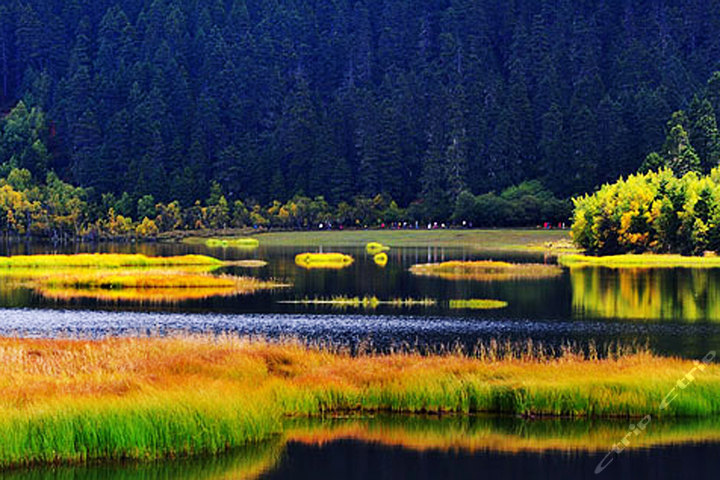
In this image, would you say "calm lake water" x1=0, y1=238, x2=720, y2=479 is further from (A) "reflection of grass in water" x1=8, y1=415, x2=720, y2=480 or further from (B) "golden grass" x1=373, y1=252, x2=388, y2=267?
(B) "golden grass" x1=373, y1=252, x2=388, y2=267

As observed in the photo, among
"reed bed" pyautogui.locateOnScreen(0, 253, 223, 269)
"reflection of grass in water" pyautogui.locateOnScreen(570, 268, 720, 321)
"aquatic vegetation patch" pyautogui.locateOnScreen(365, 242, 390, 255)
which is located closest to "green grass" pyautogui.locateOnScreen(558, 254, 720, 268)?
"reflection of grass in water" pyautogui.locateOnScreen(570, 268, 720, 321)

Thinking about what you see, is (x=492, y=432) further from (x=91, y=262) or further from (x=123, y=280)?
(x=91, y=262)

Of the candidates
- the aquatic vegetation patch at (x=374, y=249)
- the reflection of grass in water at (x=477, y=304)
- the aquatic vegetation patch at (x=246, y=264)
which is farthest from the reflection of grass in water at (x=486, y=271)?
the aquatic vegetation patch at (x=374, y=249)

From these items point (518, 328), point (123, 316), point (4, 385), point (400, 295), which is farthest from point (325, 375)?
point (400, 295)

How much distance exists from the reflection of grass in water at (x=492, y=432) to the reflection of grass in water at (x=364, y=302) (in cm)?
4152

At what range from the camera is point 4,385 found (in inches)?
1489

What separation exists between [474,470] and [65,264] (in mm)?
91387

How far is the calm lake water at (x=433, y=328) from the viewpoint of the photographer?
36156 millimetres

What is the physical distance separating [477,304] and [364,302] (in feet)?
27.9

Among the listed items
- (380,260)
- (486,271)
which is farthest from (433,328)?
(380,260)

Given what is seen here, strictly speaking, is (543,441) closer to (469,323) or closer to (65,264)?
(469,323)

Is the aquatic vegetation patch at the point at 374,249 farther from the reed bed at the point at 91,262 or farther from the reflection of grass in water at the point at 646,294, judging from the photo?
the reflection of grass in water at the point at 646,294

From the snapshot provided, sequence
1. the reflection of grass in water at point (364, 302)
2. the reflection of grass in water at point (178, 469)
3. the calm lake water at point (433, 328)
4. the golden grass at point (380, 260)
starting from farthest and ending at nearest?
the golden grass at point (380, 260)
the reflection of grass in water at point (364, 302)
the calm lake water at point (433, 328)
the reflection of grass in water at point (178, 469)

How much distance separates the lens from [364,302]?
282 feet
